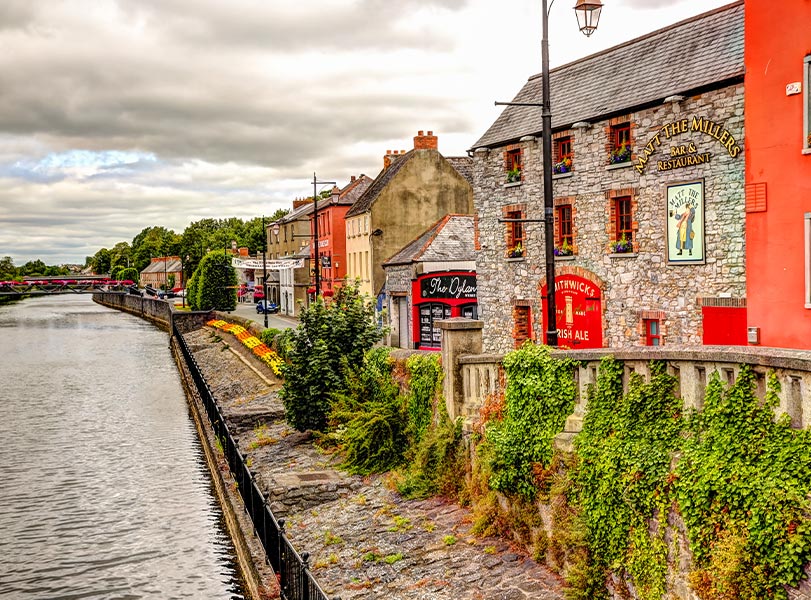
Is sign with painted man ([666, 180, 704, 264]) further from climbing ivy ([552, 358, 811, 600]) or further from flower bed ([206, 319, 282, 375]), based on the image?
flower bed ([206, 319, 282, 375])

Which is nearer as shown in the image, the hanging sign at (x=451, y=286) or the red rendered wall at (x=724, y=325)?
the red rendered wall at (x=724, y=325)

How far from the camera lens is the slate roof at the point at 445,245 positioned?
129 feet

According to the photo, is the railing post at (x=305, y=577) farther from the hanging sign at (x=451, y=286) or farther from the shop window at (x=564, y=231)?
the hanging sign at (x=451, y=286)

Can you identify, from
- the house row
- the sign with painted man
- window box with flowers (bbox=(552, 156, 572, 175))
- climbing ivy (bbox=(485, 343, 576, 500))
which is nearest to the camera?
climbing ivy (bbox=(485, 343, 576, 500))

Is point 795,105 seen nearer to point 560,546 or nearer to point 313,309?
point 560,546

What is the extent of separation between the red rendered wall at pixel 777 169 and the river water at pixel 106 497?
40.9 feet

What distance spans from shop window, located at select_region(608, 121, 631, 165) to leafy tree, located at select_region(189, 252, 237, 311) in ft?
214

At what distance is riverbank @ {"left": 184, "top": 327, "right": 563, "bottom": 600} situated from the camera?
11656 mm

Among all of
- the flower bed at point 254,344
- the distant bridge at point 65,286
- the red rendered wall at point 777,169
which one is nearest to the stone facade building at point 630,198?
the red rendered wall at point 777,169

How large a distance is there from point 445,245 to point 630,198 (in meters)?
18.1

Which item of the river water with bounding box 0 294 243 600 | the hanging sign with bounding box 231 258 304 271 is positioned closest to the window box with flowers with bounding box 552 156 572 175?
the river water with bounding box 0 294 243 600

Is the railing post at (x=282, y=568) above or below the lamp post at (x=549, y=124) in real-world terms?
below

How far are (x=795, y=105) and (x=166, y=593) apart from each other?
16.0 meters

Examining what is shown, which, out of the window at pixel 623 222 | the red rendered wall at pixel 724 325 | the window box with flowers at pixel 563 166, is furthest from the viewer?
the window box with flowers at pixel 563 166
